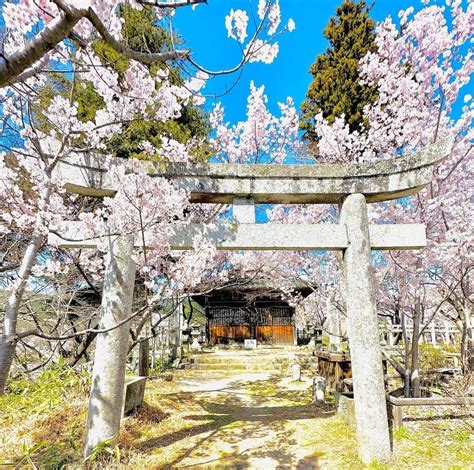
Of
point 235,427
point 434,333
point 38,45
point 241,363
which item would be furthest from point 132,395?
point 434,333

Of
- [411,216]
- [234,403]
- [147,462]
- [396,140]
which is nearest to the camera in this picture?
[147,462]

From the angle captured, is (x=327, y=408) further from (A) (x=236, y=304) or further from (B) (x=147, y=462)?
(A) (x=236, y=304)

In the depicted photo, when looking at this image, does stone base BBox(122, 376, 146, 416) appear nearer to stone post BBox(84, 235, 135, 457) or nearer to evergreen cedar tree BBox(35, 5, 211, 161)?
stone post BBox(84, 235, 135, 457)

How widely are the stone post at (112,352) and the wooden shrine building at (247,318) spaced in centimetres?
1431

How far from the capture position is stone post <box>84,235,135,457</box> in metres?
4.13

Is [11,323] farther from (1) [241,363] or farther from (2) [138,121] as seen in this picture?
(1) [241,363]

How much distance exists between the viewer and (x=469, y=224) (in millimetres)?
5832

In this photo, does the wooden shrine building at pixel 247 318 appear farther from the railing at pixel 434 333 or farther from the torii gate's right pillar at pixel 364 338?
the torii gate's right pillar at pixel 364 338

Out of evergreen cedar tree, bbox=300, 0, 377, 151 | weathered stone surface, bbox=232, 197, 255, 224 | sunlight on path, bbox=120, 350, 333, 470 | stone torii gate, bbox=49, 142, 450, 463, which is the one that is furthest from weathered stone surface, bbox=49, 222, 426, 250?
evergreen cedar tree, bbox=300, 0, 377, 151

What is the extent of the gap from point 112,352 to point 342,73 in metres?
12.8

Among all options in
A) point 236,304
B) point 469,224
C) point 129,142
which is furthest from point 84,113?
point 236,304

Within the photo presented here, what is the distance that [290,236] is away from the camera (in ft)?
15.9

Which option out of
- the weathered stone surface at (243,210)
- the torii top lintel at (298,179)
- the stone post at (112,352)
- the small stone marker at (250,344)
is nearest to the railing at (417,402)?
the torii top lintel at (298,179)

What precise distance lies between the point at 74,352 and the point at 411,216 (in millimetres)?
9340
